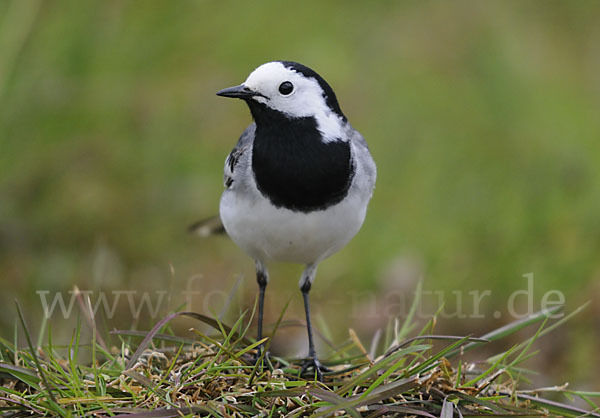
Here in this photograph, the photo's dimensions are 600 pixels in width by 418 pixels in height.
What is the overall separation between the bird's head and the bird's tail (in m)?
1.02

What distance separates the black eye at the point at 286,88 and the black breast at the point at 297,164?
8cm

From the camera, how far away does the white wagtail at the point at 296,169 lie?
3.00 metres

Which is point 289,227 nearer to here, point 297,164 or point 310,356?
point 297,164

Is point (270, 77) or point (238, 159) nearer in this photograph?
point (270, 77)

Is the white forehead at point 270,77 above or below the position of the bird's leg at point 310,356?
above

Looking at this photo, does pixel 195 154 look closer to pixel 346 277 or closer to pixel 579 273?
pixel 346 277

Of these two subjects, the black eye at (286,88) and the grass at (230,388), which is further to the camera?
the black eye at (286,88)

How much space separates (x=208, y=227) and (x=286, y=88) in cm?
122

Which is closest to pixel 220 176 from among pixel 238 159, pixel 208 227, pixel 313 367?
pixel 208 227

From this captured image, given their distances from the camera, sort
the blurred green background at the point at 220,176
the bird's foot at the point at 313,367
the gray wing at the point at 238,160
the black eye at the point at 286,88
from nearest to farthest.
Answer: the bird's foot at the point at 313,367 < the black eye at the point at 286,88 < the gray wing at the point at 238,160 < the blurred green background at the point at 220,176

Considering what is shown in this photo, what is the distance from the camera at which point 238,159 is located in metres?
3.26

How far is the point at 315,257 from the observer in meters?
3.29

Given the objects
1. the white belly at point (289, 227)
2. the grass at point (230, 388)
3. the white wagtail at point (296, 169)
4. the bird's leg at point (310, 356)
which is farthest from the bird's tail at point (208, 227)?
the grass at point (230, 388)

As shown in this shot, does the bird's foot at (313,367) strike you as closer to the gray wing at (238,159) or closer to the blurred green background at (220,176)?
the gray wing at (238,159)
